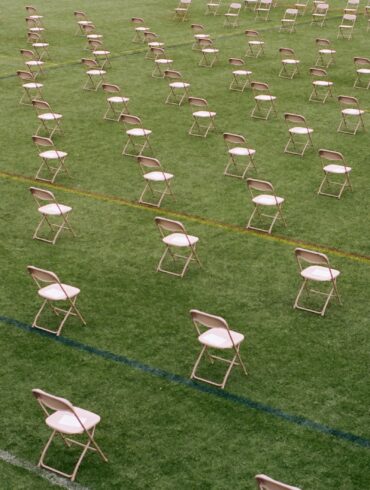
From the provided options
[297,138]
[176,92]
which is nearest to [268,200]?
[297,138]

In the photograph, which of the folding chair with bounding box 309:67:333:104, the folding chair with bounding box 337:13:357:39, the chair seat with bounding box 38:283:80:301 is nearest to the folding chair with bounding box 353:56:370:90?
the folding chair with bounding box 309:67:333:104

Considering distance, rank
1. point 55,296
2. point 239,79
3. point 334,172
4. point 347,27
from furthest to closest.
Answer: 1. point 347,27
2. point 239,79
3. point 334,172
4. point 55,296

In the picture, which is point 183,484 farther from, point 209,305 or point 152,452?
point 209,305

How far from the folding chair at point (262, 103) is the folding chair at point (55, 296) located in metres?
9.29

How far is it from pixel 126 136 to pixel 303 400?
10035 millimetres

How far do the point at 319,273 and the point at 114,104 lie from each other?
34.7 feet

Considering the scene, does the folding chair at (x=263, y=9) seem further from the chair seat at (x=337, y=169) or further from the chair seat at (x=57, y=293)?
the chair seat at (x=57, y=293)

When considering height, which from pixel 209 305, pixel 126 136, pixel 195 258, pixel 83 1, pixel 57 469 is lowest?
pixel 57 469

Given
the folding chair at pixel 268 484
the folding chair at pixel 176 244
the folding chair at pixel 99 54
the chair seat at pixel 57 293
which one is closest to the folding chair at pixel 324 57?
the folding chair at pixel 99 54

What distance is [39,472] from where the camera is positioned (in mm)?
8352

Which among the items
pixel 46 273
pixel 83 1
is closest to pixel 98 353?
pixel 46 273

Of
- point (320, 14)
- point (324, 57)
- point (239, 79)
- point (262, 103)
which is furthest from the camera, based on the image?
point (320, 14)

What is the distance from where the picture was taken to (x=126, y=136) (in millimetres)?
18281

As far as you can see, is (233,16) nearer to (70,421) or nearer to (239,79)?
(239,79)
